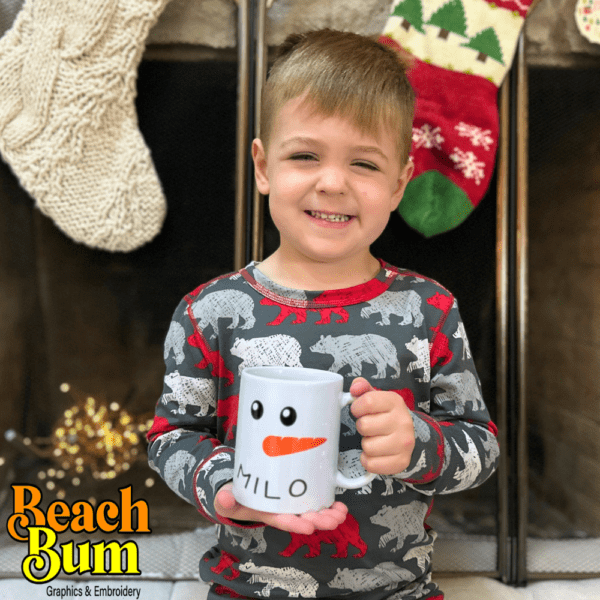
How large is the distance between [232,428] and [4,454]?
0.65 metres

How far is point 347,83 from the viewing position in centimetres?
72

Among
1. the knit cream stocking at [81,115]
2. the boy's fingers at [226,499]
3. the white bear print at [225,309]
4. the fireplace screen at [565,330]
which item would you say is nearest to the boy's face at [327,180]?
the white bear print at [225,309]

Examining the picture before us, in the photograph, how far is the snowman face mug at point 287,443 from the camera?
0.52 m

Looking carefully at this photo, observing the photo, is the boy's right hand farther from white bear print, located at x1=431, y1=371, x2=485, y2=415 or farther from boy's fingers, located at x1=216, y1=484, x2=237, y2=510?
white bear print, located at x1=431, y1=371, x2=485, y2=415

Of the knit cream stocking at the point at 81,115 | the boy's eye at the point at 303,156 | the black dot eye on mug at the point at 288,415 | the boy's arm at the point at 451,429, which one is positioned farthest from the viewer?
the knit cream stocking at the point at 81,115

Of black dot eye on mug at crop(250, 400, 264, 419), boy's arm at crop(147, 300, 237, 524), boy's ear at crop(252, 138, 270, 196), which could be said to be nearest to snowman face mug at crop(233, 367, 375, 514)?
black dot eye on mug at crop(250, 400, 264, 419)

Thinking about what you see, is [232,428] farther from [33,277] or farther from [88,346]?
[33,277]

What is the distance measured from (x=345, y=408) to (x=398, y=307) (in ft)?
0.53

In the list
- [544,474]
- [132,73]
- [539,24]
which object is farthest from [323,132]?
[544,474]

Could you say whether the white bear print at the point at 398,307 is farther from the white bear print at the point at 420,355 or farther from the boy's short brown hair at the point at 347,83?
the boy's short brown hair at the point at 347,83

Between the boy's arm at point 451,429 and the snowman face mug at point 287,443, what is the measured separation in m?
0.14

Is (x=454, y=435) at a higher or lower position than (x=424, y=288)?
lower

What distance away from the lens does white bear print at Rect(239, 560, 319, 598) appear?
2.44ft

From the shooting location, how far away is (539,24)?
1.13 m
